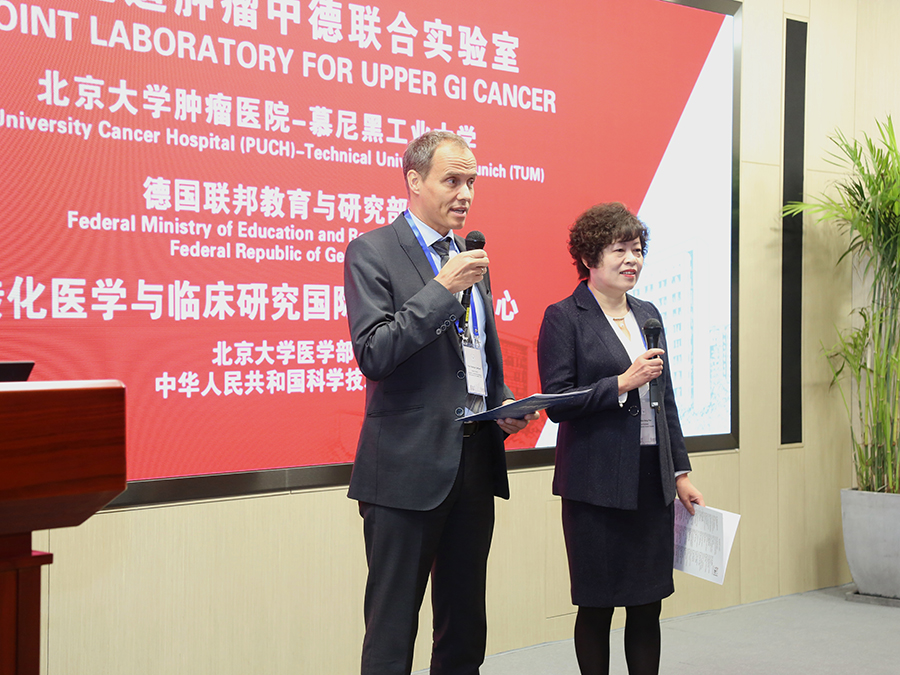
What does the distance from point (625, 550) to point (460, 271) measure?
3.15 ft

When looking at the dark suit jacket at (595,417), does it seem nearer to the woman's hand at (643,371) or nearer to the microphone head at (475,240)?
the woman's hand at (643,371)

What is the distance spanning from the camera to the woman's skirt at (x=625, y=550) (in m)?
2.37

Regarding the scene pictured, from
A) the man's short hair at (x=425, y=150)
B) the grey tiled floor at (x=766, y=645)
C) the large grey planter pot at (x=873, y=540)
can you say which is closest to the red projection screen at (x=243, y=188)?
the grey tiled floor at (x=766, y=645)

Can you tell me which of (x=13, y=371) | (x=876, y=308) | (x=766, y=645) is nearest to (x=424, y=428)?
(x=13, y=371)

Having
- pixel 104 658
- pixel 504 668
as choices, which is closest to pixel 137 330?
pixel 104 658

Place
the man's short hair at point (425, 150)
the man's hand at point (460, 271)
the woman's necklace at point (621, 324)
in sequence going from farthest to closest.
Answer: the woman's necklace at point (621, 324) < the man's short hair at point (425, 150) < the man's hand at point (460, 271)

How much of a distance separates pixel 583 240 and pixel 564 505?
0.76 m

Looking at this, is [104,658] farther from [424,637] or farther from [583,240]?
[583,240]

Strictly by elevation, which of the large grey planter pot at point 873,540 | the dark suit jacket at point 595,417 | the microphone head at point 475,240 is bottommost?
the large grey planter pot at point 873,540

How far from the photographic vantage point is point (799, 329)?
14.8 feet

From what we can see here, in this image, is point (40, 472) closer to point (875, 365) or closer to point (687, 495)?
point (687, 495)

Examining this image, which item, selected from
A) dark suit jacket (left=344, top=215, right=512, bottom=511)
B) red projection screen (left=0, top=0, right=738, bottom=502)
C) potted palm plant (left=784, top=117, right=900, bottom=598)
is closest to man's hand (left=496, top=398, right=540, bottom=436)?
dark suit jacket (left=344, top=215, right=512, bottom=511)

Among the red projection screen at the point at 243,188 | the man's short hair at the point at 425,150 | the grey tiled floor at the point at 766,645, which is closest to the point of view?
the man's short hair at the point at 425,150

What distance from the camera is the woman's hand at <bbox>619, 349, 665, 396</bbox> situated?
2.30 meters
